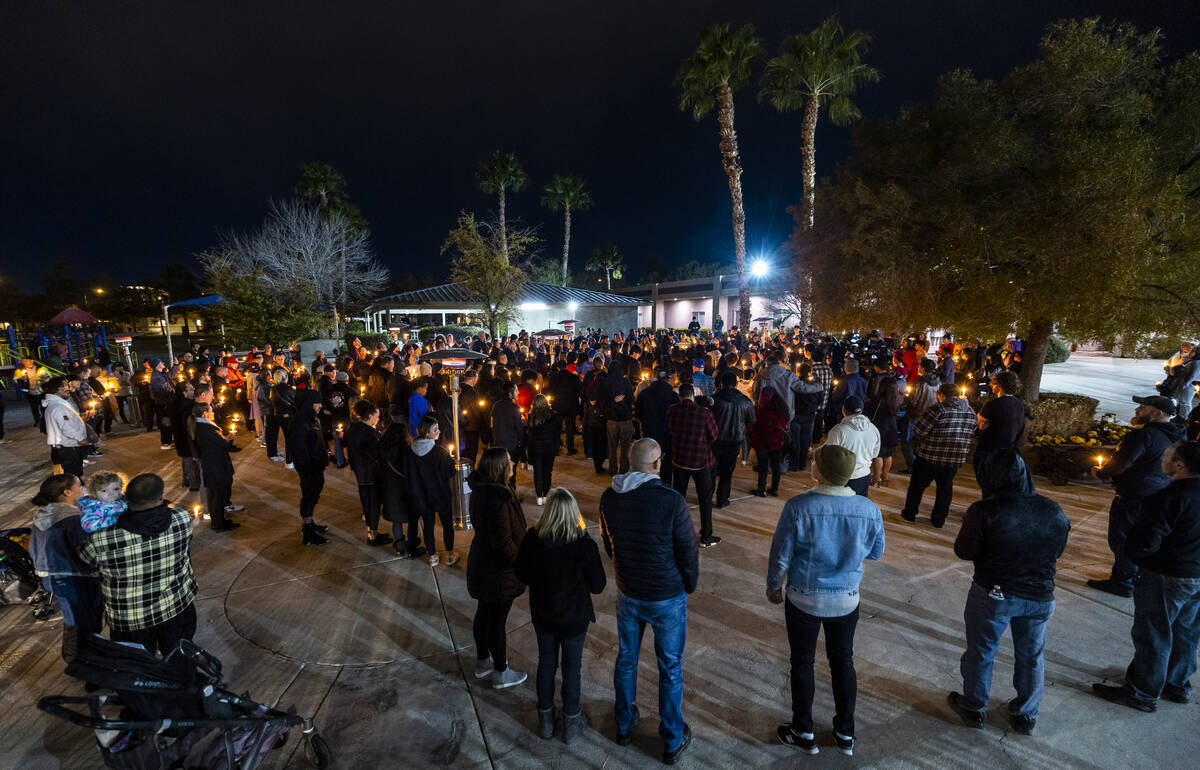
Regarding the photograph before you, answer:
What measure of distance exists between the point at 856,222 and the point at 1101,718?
7.00 meters

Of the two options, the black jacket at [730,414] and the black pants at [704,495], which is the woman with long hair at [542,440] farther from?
the black jacket at [730,414]

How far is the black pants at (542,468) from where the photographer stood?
744 cm

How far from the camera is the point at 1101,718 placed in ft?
11.3

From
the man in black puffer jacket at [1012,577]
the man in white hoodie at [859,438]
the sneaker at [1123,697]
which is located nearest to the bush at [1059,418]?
the man in white hoodie at [859,438]

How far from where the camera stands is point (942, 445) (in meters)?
6.18

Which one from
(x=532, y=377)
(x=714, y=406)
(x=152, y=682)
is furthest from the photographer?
(x=532, y=377)

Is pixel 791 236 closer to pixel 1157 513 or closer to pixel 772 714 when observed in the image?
pixel 1157 513

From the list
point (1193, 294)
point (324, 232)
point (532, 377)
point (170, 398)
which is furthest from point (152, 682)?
point (324, 232)

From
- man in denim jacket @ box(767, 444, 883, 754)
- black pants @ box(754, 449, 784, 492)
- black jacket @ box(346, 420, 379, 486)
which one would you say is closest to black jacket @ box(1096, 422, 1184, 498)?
man in denim jacket @ box(767, 444, 883, 754)

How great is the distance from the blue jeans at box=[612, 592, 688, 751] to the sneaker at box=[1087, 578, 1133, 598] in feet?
15.1

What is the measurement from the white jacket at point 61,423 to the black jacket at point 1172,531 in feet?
37.2

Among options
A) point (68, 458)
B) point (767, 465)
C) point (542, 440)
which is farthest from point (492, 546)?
point (68, 458)

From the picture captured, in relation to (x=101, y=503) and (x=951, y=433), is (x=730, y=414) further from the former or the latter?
(x=101, y=503)

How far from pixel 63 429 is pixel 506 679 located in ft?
24.9
